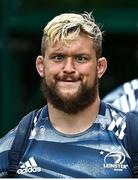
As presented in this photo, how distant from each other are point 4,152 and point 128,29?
5321mm

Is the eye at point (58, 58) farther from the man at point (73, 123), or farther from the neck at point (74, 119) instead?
the neck at point (74, 119)

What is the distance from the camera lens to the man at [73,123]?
325 cm

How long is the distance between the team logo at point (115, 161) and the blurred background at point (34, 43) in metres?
5.04

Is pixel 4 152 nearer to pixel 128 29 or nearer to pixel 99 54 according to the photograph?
pixel 99 54

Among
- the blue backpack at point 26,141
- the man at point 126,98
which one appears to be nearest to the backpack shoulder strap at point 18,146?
the blue backpack at point 26,141

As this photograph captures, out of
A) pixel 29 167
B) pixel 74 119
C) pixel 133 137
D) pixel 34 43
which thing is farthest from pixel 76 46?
pixel 34 43

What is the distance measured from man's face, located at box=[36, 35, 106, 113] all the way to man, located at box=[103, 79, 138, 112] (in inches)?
44.7

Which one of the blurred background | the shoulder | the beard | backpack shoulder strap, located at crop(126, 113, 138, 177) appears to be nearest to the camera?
backpack shoulder strap, located at crop(126, 113, 138, 177)

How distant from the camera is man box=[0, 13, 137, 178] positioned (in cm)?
325

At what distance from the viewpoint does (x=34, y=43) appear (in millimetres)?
8711

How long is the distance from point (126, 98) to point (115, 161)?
150cm

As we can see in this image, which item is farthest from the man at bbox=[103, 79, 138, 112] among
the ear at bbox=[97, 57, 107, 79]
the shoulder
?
the ear at bbox=[97, 57, 107, 79]

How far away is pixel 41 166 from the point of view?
3.29m

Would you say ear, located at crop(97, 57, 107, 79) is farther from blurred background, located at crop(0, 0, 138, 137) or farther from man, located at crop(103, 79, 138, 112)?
blurred background, located at crop(0, 0, 138, 137)
